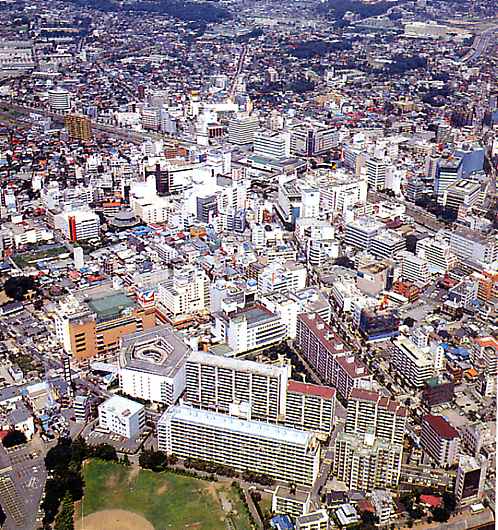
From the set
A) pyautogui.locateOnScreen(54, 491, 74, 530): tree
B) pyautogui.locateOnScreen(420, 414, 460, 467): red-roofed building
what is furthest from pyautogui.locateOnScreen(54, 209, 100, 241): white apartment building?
pyautogui.locateOnScreen(420, 414, 460, 467): red-roofed building

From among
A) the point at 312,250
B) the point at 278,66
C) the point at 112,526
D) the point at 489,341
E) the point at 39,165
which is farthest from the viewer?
the point at 278,66

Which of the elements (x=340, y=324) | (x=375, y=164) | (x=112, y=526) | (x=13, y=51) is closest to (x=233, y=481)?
(x=112, y=526)

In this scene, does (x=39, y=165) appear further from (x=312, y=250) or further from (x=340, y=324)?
(x=340, y=324)

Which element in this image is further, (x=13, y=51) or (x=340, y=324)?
(x=13, y=51)

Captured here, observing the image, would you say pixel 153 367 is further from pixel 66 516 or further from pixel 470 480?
pixel 470 480

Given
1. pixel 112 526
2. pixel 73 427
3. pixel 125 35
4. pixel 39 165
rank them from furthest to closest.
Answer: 1. pixel 125 35
2. pixel 39 165
3. pixel 73 427
4. pixel 112 526

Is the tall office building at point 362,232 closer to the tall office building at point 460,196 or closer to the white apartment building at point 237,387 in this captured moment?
the tall office building at point 460,196

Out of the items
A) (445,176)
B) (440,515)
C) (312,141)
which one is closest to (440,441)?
(440,515)
